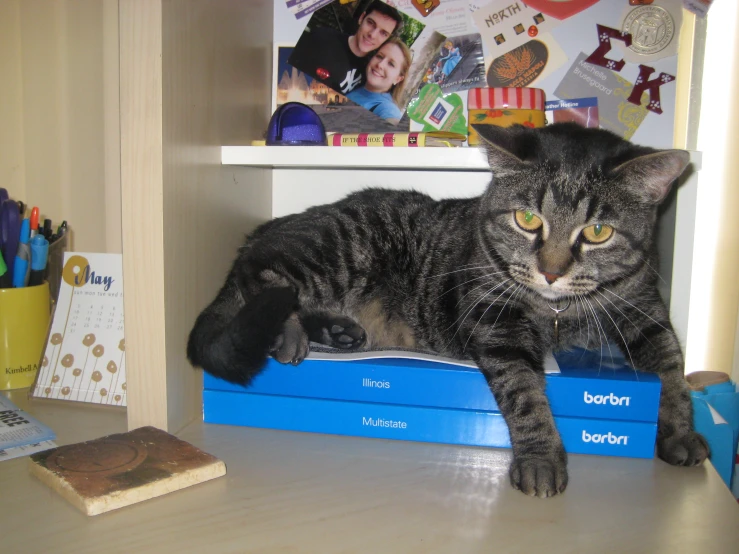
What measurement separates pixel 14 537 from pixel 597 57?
1445 millimetres

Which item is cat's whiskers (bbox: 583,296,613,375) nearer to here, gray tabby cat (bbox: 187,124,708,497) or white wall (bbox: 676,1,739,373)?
gray tabby cat (bbox: 187,124,708,497)

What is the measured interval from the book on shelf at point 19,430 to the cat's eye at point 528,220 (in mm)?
911

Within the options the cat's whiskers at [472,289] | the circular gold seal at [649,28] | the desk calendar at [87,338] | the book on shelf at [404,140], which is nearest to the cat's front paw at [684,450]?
the cat's whiskers at [472,289]

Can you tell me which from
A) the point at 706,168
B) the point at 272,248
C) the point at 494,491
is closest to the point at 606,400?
the point at 494,491

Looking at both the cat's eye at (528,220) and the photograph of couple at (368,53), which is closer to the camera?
the cat's eye at (528,220)

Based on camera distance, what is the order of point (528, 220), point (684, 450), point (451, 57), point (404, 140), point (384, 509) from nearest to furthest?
point (384, 509), point (684, 450), point (528, 220), point (404, 140), point (451, 57)

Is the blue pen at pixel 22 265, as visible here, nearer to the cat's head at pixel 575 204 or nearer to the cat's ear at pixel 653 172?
the cat's head at pixel 575 204

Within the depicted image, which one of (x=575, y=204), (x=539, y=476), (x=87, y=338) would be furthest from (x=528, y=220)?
(x=87, y=338)

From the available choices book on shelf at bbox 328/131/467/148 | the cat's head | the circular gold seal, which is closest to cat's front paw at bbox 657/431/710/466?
the cat's head

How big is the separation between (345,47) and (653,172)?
2.65 ft

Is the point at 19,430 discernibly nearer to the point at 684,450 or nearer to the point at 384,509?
the point at 384,509

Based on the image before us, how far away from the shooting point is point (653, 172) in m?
0.96

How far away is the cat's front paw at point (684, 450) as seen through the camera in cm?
92

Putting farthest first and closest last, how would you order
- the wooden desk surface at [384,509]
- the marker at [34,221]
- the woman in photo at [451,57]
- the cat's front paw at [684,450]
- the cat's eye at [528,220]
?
the woman in photo at [451,57] < the marker at [34,221] < the cat's eye at [528,220] < the cat's front paw at [684,450] < the wooden desk surface at [384,509]
